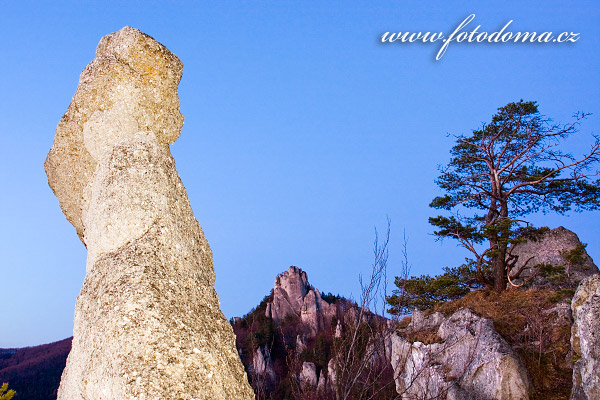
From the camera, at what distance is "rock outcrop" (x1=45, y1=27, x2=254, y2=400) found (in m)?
2.68

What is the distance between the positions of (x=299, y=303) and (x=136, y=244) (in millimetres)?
46793

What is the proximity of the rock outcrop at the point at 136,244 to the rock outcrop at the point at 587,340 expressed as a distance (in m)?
7.42

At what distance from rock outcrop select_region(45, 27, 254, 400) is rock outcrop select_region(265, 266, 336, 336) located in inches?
1637

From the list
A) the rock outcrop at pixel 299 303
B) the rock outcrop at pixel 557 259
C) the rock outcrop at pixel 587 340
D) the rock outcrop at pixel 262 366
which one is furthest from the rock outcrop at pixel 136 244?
the rock outcrop at pixel 299 303

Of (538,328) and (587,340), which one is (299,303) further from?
(587,340)

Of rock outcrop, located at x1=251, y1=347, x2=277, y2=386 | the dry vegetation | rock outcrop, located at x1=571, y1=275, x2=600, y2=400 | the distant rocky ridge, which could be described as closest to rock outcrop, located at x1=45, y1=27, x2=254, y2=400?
rock outcrop, located at x1=251, y1=347, x2=277, y2=386

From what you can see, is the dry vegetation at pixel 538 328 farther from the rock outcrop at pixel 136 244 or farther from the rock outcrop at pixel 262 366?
the rock outcrop at pixel 136 244

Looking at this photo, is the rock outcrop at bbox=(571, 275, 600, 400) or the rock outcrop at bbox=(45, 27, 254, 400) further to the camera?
the rock outcrop at bbox=(571, 275, 600, 400)

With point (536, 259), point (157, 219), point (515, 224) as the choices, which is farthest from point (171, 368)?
point (536, 259)

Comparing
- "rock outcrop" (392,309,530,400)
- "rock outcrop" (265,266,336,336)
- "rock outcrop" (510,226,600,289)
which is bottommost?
"rock outcrop" (392,309,530,400)

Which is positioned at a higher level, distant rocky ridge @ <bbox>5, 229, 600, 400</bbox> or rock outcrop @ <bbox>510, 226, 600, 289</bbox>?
rock outcrop @ <bbox>510, 226, 600, 289</bbox>

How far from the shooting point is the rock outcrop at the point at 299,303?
45469 mm

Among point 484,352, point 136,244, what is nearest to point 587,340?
point 484,352

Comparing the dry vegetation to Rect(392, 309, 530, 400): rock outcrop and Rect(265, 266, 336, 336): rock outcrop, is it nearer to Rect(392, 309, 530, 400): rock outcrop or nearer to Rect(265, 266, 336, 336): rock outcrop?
Rect(392, 309, 530, 400): rock outcrop
